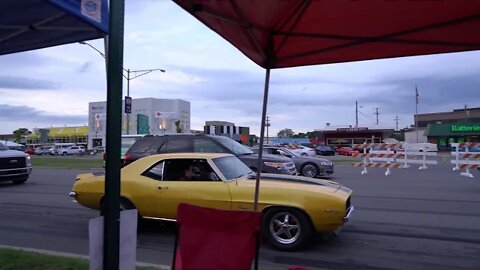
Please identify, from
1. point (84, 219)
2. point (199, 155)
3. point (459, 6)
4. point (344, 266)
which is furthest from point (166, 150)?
point (459, 6)

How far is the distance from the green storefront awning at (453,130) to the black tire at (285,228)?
71.8 meters

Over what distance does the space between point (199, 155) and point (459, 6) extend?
4.78m

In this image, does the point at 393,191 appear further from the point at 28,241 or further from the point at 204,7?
the point at 204,7

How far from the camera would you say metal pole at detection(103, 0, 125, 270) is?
12.6 feet

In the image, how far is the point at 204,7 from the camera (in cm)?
→ 357

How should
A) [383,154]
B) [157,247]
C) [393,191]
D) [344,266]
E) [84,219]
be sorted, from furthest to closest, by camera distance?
1. [383,154]
2. [393,191]
3. [84,219]
4. [157,247]
5. [344,266]

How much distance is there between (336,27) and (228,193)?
10.9 feet

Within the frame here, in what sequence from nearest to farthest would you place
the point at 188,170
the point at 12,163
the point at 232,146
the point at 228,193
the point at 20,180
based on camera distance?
the point at 228,193
the point at 188,170
the point at 232,146
the point at 12,163
the point at 20,180

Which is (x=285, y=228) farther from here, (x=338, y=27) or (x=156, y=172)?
(x=338, y=27)

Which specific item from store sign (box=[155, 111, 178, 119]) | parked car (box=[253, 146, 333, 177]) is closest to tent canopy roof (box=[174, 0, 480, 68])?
parked car (box=[253, 146, 333, 177])

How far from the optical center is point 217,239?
3.70 metres

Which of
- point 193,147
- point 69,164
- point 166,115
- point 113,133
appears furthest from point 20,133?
point 113,133

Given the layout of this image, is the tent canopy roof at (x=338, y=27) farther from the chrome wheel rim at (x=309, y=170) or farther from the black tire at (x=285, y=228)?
the chrome wheel rim at (x=309, y=170)

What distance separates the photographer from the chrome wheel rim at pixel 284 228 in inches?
259
